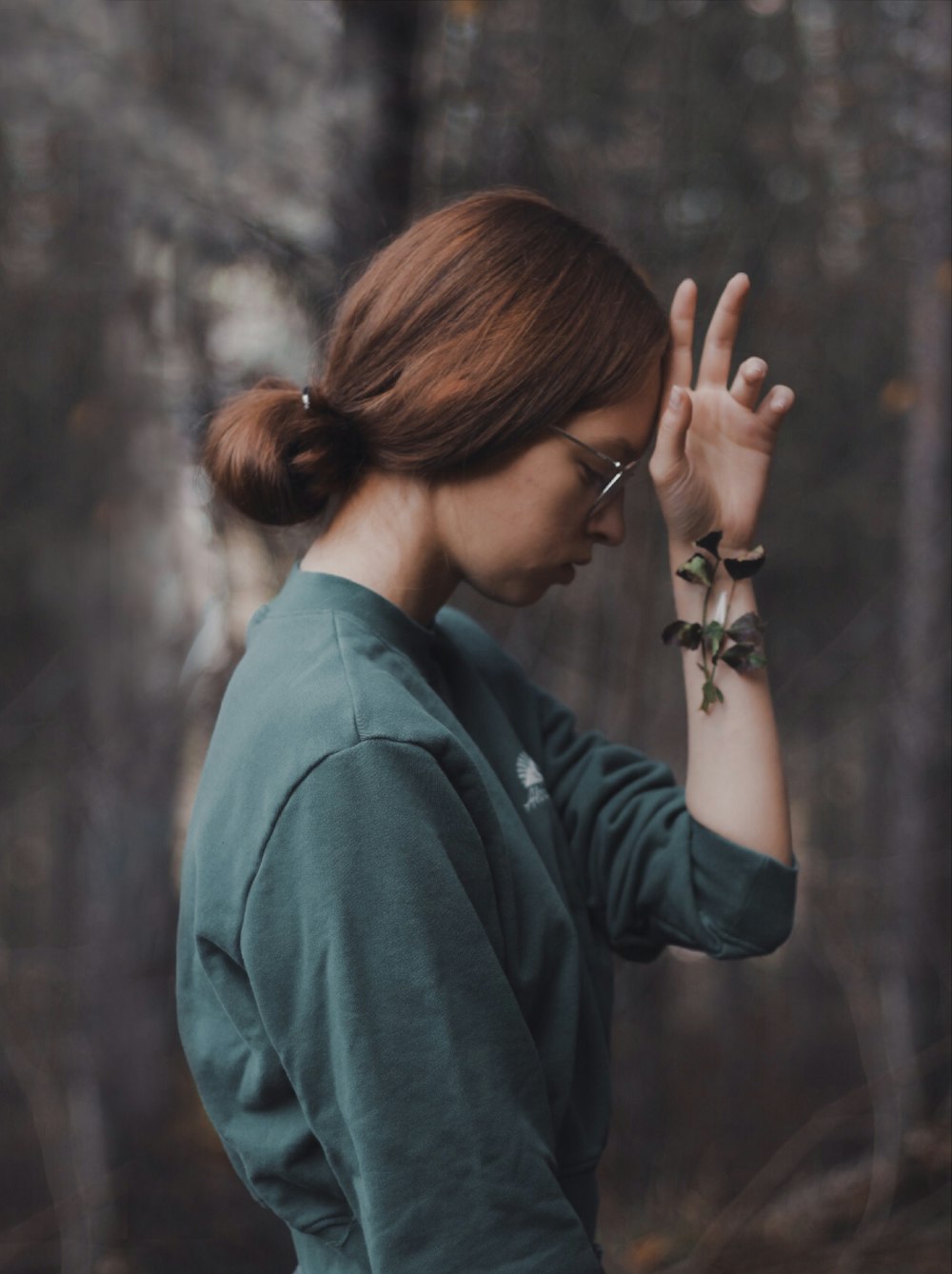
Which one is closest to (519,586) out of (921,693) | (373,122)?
(373,122)

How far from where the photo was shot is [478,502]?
1.20m

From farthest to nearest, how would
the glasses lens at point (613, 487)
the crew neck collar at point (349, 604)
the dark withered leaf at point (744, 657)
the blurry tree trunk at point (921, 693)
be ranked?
1. the blurry tree trunk at point (921, 693)
2. the dark withered leaf at point (744, 657)
3. the glasses lens at point (613, 487)
4. the crew neck collar at point (349, 604)

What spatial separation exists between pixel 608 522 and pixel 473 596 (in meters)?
1.41

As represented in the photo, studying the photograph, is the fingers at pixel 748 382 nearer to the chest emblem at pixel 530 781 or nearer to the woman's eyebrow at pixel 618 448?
the woman's eyebrow at pixel 618 448

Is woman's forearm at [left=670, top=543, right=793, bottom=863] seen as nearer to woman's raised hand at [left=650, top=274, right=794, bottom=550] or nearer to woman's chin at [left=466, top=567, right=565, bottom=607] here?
woman's raised hand at [left=650, top=274, right=794, bottom=550]

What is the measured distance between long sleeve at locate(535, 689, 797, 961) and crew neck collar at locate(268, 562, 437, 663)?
1.34 ft

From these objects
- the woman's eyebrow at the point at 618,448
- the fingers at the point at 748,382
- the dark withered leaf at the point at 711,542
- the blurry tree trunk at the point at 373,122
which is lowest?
the dark withered leaf at the point at 711,542

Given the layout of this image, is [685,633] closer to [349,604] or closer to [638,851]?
[638,851]

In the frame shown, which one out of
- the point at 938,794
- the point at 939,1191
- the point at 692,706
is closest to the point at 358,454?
the point at 692,706

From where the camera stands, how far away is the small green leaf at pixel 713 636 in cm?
136

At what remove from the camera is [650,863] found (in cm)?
138

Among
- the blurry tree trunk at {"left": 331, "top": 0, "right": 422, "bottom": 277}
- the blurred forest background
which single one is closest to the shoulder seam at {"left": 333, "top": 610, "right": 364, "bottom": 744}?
the blurred forest background

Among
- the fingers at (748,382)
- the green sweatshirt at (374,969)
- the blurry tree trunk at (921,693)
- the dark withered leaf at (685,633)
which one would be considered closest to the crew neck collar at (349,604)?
the green sweatshirt at (374,969)

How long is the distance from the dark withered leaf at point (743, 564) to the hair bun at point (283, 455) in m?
0.51
